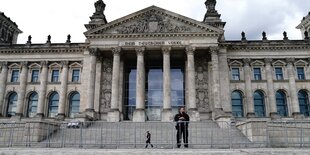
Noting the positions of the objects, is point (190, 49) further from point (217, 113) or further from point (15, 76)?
point (15, 76)

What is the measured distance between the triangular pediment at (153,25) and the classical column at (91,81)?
8.61ft

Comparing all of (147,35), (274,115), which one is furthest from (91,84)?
(274,115)

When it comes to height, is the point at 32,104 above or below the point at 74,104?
above

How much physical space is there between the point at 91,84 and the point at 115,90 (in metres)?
3.21

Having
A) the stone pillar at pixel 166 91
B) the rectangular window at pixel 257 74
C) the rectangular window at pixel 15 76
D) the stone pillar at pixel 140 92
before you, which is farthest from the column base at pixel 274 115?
the rectangular window at pixel 15 76

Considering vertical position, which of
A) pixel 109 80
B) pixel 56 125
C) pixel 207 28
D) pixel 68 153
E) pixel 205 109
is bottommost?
pixel 68 153

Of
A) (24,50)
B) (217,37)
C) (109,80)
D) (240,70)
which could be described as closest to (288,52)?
(240,70)

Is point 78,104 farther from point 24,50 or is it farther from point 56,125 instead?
point 56,125

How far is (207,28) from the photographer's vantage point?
36.3m

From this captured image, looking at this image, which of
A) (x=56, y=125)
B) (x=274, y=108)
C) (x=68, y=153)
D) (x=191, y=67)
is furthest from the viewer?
(x=274, y=108)

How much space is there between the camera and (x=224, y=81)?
3769 centimetres

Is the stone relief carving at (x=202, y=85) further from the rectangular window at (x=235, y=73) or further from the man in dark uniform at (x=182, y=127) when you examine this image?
the man in dark uniform at (x=182, y=127)

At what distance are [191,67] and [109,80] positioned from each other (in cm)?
1134

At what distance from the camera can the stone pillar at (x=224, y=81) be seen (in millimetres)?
36562
